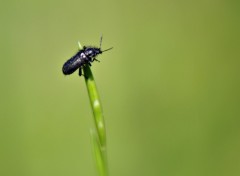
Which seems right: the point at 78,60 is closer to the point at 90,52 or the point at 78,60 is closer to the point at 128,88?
the point at 90,52

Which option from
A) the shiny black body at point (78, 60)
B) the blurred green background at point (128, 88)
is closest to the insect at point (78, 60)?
the shiny black body at point (78, 60)

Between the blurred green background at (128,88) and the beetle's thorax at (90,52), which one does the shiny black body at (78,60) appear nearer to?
the beetle's thorax at (90,52)

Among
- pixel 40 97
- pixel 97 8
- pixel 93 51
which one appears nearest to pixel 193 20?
pixel 97 8

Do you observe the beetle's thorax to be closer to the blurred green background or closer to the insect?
the insect

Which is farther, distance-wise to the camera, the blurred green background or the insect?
the blurred green background

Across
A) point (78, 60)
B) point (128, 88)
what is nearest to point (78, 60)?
point (78, 60)

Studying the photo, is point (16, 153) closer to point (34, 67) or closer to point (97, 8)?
point (34, 67)

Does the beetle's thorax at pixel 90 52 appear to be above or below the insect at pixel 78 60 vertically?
above

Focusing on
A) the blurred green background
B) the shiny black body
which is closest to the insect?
the shiny black body
